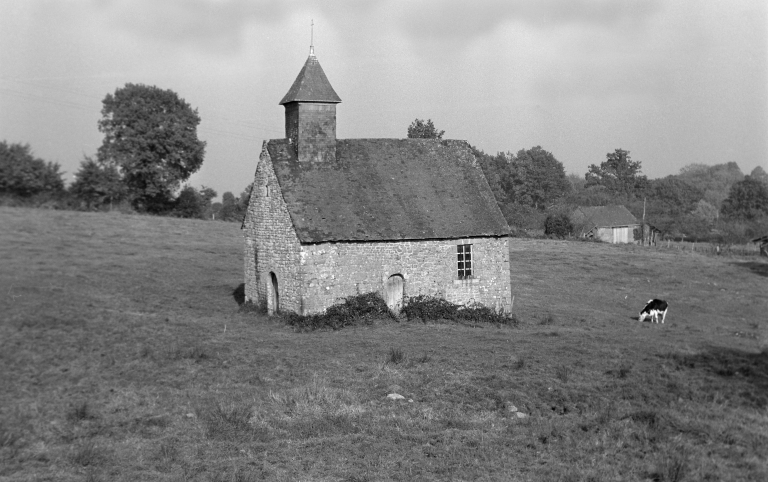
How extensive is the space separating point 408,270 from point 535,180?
84232mm

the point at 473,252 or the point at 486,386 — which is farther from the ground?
the point at 473,252

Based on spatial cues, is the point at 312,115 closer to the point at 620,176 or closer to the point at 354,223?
the point at 354,223

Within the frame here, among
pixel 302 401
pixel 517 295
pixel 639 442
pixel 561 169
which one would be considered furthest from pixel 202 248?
pixel 561 169

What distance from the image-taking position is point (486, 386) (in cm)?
1853

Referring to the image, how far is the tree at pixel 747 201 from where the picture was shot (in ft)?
316

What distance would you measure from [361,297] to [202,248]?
77.0 ft

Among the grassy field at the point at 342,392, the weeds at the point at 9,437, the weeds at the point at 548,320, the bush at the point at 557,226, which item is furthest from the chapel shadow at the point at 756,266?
the weeds at the point at 9,437

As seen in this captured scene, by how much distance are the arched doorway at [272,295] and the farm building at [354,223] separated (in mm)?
45

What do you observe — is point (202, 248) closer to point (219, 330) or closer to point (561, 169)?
point (219, 330)

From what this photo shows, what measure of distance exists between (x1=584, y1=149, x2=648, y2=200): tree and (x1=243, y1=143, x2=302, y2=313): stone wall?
99954mm

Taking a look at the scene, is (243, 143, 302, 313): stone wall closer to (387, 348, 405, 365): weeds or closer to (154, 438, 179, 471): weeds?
(387, 348, 405, 365): weeds

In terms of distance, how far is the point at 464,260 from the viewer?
105ft

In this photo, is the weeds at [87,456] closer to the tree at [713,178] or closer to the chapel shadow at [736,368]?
the chapel shadow at [736,368]

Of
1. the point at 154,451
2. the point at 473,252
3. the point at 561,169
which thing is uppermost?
the point at 561,169
